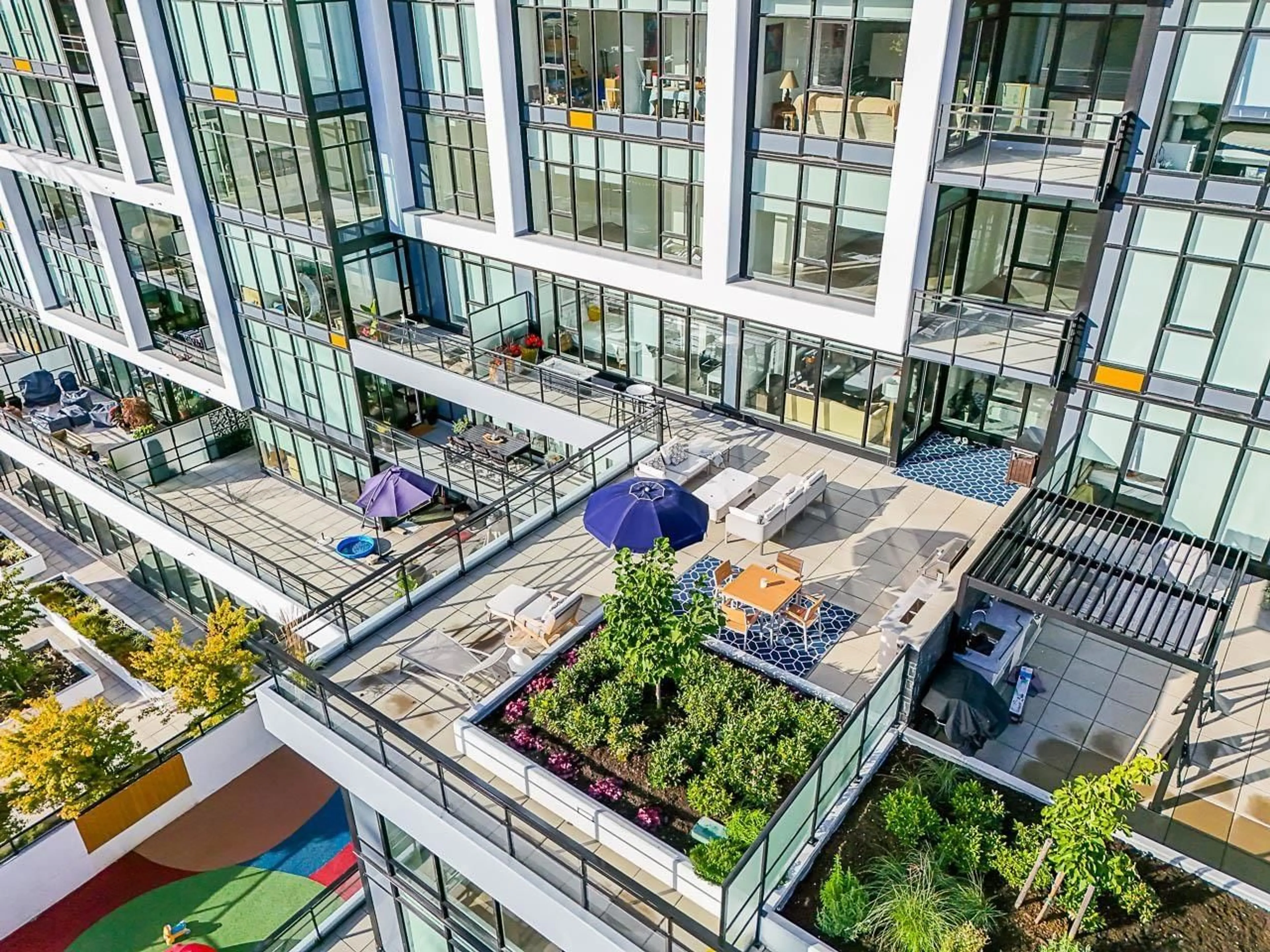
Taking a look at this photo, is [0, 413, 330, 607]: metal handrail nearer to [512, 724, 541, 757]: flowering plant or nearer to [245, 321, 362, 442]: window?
[245, 321, 362, 442]: window

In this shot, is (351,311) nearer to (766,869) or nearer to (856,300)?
(856,300)

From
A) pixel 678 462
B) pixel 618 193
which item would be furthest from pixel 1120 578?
pixel 618 193

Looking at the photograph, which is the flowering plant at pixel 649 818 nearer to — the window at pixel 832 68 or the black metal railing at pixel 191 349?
the window at pixel 832 68

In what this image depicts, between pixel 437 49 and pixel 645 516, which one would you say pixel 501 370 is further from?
pixel 645 516

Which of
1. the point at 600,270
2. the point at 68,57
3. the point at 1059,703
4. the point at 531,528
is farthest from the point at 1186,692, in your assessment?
the point at 68,57

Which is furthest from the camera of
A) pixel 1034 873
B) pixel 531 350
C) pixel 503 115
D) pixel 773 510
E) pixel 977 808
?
pixel 531 350
